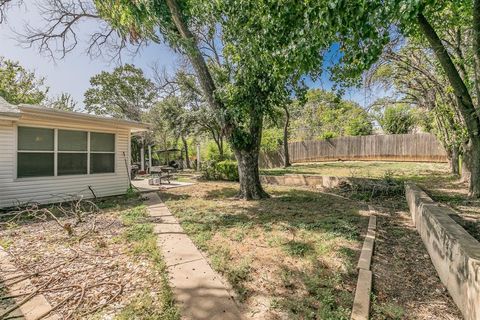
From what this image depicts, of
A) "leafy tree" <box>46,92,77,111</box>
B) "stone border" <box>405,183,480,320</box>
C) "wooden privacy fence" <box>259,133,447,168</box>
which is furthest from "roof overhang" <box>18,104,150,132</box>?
"leafy tree" <box>46,92,77,111</box>

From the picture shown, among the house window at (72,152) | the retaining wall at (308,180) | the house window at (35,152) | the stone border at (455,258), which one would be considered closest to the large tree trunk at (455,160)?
the retaining wall at (308,180)

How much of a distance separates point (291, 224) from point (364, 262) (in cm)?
172

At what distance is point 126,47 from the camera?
9.47m

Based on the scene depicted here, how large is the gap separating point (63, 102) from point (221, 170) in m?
20.3

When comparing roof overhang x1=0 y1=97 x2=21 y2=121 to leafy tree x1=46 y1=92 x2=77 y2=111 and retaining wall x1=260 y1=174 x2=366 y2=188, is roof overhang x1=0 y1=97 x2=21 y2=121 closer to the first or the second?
retaining wall x1=260 y1=174 x2=366 y2=188

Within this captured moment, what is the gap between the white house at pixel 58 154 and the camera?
630 cm

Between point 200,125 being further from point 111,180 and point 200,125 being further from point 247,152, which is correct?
point 247,152

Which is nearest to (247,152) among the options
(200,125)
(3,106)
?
(3,106)

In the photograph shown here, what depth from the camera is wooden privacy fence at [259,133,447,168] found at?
1476 cm

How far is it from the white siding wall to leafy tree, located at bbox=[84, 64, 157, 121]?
14.4 metres

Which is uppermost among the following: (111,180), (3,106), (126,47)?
(126,47)

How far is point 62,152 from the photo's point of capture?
7266mm

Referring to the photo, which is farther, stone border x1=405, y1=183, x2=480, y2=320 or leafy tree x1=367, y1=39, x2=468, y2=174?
leafy tree x1=367, y1=39, x2=468, y2=174

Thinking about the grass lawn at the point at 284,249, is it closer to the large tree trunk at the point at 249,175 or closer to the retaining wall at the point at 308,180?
the large tree trunk at the point at 249,175
